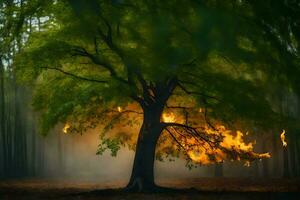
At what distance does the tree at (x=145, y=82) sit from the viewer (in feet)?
48.3

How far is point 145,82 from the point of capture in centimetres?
1958

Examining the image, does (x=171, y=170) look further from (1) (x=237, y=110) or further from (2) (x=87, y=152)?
(1) (x=237, y=110)

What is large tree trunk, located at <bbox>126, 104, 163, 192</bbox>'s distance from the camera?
20094mm

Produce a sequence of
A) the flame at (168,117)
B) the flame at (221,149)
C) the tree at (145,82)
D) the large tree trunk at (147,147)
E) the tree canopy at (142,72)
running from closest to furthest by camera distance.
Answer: the tree canopy at (142,72)
the tree at (145,82)
the large tree trunk at (147,147)
the flame at (221,149)
the flame at (168,117)

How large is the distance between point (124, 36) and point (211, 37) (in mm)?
10060

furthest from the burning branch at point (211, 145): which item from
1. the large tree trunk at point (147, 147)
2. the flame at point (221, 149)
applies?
the large tree trunk at point (147, 147)

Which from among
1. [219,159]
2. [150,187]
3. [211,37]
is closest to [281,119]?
[219,159]

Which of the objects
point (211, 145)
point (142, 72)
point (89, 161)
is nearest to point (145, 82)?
point (142, 72)

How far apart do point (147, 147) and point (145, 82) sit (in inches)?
110

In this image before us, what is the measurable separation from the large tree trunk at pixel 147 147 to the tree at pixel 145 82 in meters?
0.04

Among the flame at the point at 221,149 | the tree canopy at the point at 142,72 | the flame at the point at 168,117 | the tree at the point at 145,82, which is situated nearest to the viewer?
the tree canopy at the point at 142,72

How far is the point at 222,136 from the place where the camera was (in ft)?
67.0

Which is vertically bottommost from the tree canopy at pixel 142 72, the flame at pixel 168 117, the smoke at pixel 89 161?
the smoke at pixel 89 161

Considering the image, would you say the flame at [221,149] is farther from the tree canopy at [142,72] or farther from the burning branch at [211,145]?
the tree canopy at [142,72]
